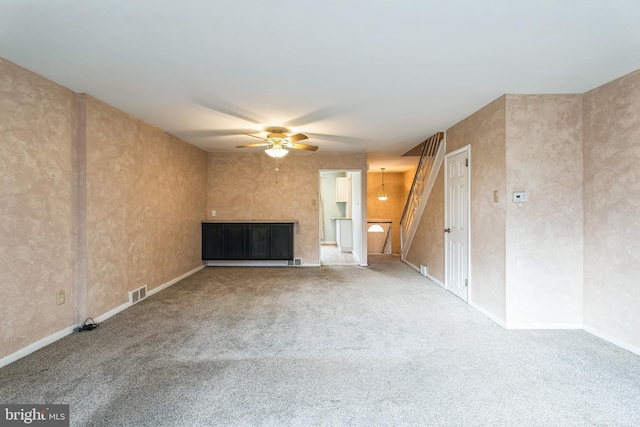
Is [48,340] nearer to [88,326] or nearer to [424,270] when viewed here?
[88,326]

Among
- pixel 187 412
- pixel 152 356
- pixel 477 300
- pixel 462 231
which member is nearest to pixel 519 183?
pixel 462 231

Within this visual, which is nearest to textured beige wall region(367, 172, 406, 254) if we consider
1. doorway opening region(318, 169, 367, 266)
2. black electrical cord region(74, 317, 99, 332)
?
doorway opening region(318, 169, 367, 266)

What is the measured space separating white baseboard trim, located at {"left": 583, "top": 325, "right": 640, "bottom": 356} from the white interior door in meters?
1.20

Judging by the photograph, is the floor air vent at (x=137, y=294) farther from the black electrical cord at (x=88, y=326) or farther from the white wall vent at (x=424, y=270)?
the white wall vent at (x=424, y=270)

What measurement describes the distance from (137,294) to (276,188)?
321 cm

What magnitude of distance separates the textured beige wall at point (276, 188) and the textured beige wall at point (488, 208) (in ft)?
9.27

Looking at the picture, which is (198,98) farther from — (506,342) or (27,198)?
(506,342)

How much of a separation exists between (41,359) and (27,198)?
134 cm

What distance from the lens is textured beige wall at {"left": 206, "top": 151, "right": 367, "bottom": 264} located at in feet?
20.0

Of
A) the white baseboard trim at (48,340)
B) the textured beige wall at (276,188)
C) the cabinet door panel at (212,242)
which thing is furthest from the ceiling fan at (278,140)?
the white baseboard trim at (48,340)

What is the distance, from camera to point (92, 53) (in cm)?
220
